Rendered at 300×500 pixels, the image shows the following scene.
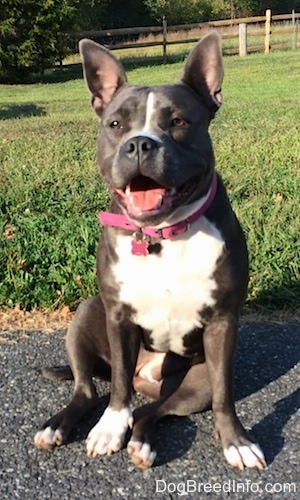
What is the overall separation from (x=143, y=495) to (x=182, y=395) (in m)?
0.57

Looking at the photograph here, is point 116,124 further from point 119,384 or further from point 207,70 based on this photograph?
point 119,384

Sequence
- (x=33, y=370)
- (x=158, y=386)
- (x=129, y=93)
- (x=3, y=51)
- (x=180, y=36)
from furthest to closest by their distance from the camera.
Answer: (x=180, y=36) < (x=3, y=51) < (x=33, y=370) < (x=158, y=386) < (x=129, y=93)

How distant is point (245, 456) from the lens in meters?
2.70

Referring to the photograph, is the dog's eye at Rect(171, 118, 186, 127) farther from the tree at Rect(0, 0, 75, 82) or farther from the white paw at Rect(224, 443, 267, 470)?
the tree at Rect(0, 0, 75, 82)

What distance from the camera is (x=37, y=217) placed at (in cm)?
525

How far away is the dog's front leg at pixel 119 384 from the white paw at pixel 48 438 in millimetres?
120

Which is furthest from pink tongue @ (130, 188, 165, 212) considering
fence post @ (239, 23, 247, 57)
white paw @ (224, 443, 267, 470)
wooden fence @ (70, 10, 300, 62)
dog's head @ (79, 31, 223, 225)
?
fence post @ (239, 23, 247, 57)

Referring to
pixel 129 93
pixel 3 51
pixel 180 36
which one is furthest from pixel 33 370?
pixel 180 36

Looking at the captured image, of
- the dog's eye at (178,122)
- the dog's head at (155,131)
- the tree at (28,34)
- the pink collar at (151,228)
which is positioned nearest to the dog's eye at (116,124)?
the dog's head at (155,131)

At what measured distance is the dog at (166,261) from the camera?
108 inches

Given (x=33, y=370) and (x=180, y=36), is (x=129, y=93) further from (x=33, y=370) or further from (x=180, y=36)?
(x=180, y=36)

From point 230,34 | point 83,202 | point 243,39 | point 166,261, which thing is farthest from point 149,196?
point 230,34

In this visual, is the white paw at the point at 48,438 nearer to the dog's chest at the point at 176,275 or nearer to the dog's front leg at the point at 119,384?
the dog's front leg at the point at 119,384

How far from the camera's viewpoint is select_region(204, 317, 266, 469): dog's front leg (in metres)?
2.74
